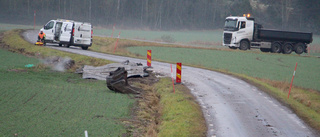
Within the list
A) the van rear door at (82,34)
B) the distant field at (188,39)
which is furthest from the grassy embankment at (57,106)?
the distant field at (188,39)

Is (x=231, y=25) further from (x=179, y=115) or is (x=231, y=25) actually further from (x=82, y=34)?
(x=179, y=115)

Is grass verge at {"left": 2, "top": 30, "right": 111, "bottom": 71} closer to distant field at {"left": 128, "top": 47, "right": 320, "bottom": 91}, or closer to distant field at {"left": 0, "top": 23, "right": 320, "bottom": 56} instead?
distant field at {"left": 128, "top": 47, "right": 320, "bottom": 91}

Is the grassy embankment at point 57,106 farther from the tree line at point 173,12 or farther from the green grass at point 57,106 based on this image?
the tree line at point 173,12

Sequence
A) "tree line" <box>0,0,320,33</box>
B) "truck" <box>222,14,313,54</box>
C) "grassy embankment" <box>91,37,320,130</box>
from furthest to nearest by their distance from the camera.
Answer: "tree line" <box>0,0,320,33</box> < "truck" <box>222,14,313,54</box> < "grassy embankment" <box>91,37,320,130</box>

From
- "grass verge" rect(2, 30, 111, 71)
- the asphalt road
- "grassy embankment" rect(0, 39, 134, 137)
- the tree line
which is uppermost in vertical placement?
the tree line

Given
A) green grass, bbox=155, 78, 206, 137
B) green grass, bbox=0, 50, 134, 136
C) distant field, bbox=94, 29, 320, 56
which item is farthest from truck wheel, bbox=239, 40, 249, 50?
green grass, bbox=0, 50, 134, 136

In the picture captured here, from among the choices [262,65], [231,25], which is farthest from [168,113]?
[231,25]

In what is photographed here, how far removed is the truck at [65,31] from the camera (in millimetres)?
32531

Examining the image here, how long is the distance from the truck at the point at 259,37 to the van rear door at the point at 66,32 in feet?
66.6

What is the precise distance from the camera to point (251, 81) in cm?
2292

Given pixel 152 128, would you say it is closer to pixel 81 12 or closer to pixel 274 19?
pixel 81 12

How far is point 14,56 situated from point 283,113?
17902 millimetres

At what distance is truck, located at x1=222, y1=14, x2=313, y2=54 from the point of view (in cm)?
4538

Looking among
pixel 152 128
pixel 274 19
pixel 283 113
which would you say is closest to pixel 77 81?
pixel 152 128
